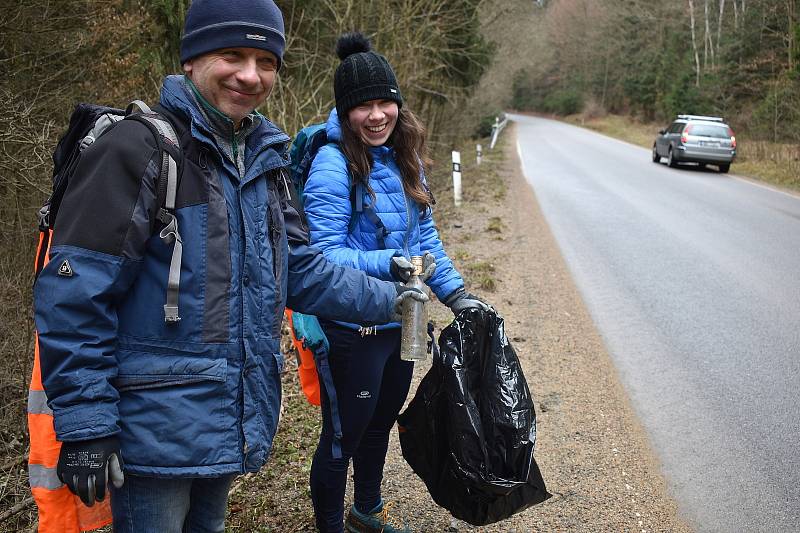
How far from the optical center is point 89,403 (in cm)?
154

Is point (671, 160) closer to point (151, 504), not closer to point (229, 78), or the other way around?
point (229, 78)

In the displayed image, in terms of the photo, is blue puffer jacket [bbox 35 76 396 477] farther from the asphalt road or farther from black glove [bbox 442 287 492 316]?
the asphalt road

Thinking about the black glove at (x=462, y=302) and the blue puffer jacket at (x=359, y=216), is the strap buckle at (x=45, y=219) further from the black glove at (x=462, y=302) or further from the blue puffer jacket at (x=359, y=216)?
the black glove at (x=462, y=302)

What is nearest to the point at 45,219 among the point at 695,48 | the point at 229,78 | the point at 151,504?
the point at 229,78

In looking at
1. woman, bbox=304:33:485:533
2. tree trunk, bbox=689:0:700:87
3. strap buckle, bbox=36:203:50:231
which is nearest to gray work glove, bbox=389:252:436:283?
woman, bbox=304:33:485:533

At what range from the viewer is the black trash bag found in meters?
2.52

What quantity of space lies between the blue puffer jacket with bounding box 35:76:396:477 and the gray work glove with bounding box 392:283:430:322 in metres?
0.49

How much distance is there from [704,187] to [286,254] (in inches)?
610

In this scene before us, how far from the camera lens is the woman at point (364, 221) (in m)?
2.44

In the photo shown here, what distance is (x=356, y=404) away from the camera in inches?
99.7

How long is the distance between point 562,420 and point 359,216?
7.86 ft

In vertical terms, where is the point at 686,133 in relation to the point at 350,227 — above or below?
below

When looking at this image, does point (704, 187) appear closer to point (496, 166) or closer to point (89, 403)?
point (496, 166)

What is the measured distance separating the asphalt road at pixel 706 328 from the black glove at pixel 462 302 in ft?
5.25
